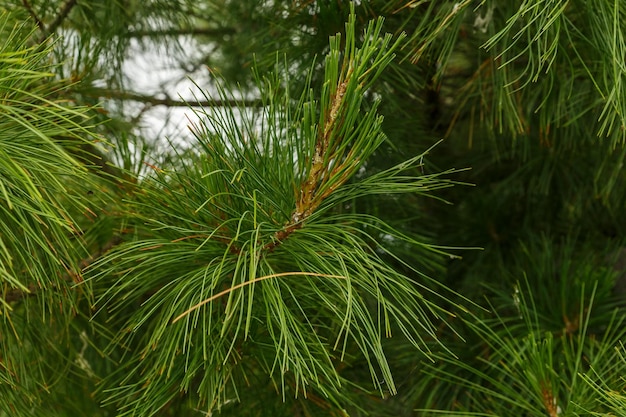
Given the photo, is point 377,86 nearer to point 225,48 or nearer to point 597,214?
point 597,214

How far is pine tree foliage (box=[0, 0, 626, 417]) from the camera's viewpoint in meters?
0.60

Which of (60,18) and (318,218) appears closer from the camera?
(318,218)

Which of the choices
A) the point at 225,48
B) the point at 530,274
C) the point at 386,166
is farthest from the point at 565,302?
the point at 225,48

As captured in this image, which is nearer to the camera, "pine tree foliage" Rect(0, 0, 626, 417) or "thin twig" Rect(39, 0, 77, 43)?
"pine tree foliage" Rect(0, 0, 626, 417)

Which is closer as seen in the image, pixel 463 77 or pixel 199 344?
pixel 199 344

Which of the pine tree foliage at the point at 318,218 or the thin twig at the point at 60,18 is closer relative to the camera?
the pine tree foliage at the point at 318,218

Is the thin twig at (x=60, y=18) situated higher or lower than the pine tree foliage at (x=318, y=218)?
higher

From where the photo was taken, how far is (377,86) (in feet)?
3.02

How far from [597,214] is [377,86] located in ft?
1.51

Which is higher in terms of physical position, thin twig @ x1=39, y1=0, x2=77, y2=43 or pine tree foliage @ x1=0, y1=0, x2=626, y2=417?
thin twig @ x1=39, y1=0, x2=77, y2=43

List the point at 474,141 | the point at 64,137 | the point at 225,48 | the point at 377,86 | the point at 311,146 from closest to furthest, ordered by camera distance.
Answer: the point at 311,146
the point at 64,137
the point at 377,86
the point at 474,141
the point at 225,48

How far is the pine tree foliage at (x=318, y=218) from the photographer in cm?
60

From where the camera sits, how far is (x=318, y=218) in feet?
2.24

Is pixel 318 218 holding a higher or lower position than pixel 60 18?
lower
